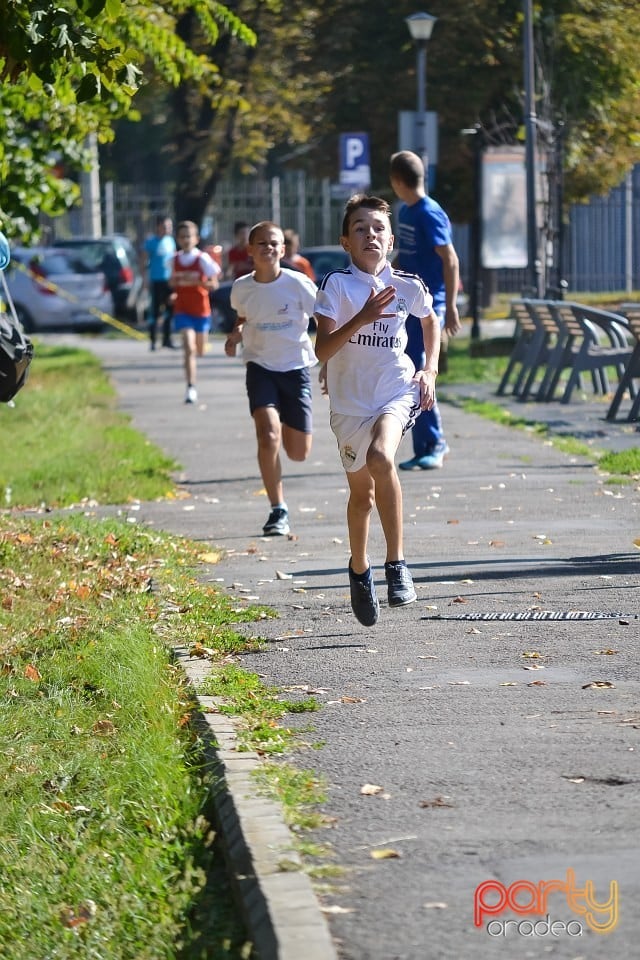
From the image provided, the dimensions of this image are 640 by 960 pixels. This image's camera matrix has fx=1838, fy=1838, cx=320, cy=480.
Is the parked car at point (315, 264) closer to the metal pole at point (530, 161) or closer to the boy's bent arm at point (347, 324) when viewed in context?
the metal pole at point (530, 161)

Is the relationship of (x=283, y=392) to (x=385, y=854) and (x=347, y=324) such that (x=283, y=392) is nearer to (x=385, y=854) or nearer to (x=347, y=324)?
(x=347, y=324)

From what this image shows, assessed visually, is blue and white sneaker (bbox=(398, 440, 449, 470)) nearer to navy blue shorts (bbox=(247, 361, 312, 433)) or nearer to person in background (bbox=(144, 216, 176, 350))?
navy blue shorts (bbox=(247, 361, 312, 433))

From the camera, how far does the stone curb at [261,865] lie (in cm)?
390

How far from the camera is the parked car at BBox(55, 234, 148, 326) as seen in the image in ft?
129

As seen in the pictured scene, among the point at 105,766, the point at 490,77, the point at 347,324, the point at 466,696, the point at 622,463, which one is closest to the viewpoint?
the point at 105,766

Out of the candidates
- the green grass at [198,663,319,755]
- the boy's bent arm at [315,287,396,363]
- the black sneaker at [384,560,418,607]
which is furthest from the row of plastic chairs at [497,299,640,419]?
the green grass at [198,663,319,755]

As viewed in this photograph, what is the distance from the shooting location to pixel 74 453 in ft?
48.1

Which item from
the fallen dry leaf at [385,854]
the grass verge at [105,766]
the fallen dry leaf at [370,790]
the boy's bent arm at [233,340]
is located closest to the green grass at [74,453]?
the boy's bent arm at [233,340]

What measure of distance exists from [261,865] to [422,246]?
27.5 feet

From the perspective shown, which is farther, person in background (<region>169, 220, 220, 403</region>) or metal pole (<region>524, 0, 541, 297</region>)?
metal pole (<region>524, 0, 541, 297</region>)

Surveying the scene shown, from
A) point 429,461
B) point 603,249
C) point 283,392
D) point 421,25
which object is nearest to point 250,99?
point 421,25

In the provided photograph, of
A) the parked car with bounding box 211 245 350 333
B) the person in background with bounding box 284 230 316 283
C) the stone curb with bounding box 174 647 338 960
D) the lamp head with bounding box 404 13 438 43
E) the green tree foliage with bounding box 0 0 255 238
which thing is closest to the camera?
the stone curb with bounding box 174 647 338 960

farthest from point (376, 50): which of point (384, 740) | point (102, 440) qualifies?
point (384, 740)

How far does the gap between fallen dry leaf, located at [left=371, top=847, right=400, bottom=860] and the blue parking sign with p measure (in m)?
26.1
